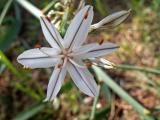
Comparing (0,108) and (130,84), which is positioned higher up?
(0,108)

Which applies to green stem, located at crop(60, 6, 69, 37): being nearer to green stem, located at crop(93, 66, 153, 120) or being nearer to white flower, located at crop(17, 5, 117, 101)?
white flower, located at crop(17, 5, 117, 101)

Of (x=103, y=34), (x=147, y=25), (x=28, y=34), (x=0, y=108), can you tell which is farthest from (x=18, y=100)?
(x=147, y=25)

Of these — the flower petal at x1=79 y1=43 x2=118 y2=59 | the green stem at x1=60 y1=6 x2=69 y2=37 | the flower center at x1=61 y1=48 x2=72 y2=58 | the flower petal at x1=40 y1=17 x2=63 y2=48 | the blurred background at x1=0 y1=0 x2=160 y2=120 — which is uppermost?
the flower petal at x1=40 y1=17 x2=63 y2=48

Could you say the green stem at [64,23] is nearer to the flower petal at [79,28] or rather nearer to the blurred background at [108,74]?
the flower petal at [79,28]

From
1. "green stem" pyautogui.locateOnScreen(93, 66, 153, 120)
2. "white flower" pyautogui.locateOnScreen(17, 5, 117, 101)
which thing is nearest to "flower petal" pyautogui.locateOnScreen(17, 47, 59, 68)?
"white flower" pyautogui.locateOnScreen(17, 5, 117, 101)

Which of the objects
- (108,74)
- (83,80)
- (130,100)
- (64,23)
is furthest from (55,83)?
(108,74)

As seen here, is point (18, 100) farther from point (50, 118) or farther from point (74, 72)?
point (74, 72)

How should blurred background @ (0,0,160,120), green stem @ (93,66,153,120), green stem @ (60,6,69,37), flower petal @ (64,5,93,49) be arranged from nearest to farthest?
flower petal @ (64,5,93,49), green stem @ (60,6,69,37), green stem @ (93,66,153,120), blurred background @ (0,0,160,120)

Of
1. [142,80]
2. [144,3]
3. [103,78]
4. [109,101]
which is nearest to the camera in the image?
[103,78]
